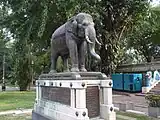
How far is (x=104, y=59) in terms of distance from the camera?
18.8 metres

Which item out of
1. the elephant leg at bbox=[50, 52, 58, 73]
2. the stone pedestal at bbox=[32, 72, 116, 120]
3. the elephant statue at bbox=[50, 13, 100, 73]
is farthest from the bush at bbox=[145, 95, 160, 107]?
the elephant leg at bbox=[50, 52, 58, 73]

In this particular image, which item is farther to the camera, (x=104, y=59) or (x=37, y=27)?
(x=104, y=59)

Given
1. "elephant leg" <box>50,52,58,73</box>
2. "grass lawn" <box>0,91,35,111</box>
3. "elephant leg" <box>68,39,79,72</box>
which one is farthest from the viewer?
"grass lawn" <box>0,91,35,111</box>

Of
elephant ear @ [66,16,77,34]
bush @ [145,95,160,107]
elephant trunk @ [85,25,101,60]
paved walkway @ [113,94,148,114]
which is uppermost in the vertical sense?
elephant ear @ [66,16,77,34]

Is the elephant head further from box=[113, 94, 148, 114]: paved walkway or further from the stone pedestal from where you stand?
box=[113, 94, 148, 114]: paved walkway

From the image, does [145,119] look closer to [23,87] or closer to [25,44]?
[25,44]

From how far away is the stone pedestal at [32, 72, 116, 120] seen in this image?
21.2ft

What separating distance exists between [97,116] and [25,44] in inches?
353

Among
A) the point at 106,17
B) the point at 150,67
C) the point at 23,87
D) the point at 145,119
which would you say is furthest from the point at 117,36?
the point at 23,87

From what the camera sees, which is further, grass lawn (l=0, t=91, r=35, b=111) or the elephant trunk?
grass lawn (l=0, t=91, r=35, b=111)

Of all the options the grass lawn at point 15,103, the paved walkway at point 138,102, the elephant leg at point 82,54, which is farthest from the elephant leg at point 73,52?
the grass lawn at point 15,103

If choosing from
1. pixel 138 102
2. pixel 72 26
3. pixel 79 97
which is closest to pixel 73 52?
pixel 72 26

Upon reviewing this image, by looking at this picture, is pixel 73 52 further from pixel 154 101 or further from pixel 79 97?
pixel 154 101

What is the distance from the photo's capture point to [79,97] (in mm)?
6398
